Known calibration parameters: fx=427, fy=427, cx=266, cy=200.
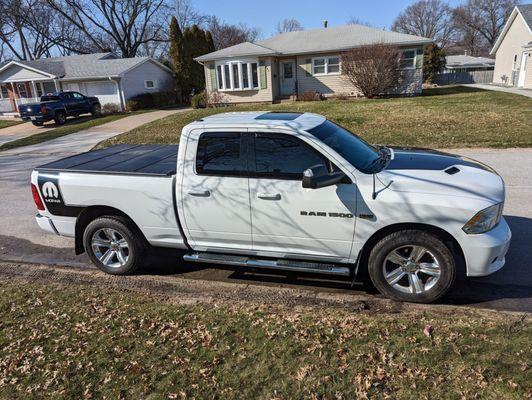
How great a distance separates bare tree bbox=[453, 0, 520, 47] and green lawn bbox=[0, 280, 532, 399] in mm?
86032

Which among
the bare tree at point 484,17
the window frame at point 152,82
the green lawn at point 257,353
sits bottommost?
the green lawn at point 257,353

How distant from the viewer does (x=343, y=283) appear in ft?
15.4

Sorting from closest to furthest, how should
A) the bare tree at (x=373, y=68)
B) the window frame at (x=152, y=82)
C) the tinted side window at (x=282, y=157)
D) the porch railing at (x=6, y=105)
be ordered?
the tinted side window at (x=282, y=157), the bare tree at (x=373, y=68), the window frame at (x=152, y=82), the porch railing at (x=6, y=105)

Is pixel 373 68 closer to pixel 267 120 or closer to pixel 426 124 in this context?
pixel 426 124

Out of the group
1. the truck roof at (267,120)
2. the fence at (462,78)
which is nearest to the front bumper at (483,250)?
the truck roof at (267,120)

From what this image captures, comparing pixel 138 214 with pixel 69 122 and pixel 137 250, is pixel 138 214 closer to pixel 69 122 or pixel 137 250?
pixel 137 250

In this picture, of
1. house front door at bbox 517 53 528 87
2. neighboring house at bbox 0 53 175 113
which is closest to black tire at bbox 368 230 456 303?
neighboring house at bbox 0 53 175 113

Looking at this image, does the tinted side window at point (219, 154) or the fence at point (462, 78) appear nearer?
the tinted side window at point (219, 154)

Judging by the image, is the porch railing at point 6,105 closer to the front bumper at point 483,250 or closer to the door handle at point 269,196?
the door handle at point 269,196

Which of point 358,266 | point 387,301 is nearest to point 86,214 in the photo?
Result: point 358,266

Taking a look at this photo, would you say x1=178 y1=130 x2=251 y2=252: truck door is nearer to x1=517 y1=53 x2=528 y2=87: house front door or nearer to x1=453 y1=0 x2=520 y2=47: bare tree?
x1=517 y1=53 x2=528 y2=87: house front door

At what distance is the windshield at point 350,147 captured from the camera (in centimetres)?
434

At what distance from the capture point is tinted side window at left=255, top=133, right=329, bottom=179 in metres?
4.26

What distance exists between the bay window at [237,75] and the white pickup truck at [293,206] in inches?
904
